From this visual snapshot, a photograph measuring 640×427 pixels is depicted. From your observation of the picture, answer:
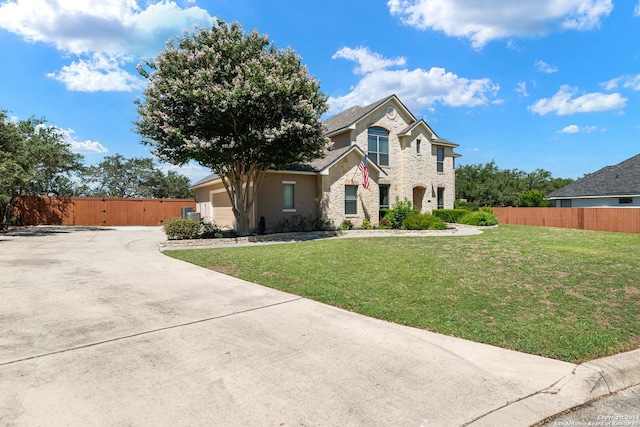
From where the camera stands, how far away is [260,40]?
14633 mm

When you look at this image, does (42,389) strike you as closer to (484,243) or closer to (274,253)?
(274,253)

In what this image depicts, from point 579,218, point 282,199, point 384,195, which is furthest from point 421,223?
point 579,218

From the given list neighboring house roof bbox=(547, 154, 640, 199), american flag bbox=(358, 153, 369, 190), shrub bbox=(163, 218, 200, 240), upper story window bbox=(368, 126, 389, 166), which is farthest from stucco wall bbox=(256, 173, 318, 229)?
neighboring house roof bbox=(547, 154, 640, 199)

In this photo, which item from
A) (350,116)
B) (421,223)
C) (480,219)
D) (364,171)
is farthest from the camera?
(350,116)

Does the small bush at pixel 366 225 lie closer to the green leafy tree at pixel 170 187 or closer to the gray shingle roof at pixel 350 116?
the gray shingle roof at pixel 350 116

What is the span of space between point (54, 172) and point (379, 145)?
70.8 feet

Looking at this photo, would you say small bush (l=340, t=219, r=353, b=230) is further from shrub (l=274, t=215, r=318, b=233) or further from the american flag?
the american flag

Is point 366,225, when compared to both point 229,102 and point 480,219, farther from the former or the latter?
point 229,102

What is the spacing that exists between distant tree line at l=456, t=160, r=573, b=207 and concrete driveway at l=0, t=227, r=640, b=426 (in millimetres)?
36632

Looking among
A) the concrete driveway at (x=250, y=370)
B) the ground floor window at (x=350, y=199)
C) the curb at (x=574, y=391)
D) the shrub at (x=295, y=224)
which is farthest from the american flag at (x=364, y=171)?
the curb at (x=574, y=391)

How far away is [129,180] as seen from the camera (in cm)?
4384

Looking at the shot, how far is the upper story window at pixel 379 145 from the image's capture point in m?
22.5

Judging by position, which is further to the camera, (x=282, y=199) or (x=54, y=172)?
(x=54, y=172)

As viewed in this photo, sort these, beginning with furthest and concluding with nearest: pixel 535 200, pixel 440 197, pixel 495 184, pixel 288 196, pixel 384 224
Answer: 1. pixel 495 184
2. pixel 535 200
3. pixel 440 197
4. pixel 384 224
5. pixel 288 196
